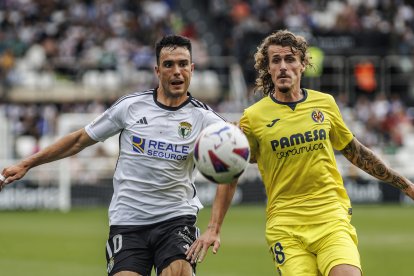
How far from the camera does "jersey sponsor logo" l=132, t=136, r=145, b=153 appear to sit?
27.6 ft

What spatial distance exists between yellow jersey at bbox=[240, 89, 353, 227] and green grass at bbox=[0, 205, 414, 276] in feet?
21.0

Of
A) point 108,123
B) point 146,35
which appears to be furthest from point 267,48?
point 146,35

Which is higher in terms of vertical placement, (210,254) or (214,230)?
(214,230)

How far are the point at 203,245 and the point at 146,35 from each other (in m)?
27.4

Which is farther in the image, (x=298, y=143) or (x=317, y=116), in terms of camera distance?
(x=317, y=116)

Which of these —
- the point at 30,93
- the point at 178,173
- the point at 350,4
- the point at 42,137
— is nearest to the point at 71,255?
the point at 178,173

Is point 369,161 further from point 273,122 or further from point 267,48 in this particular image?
point 267,48

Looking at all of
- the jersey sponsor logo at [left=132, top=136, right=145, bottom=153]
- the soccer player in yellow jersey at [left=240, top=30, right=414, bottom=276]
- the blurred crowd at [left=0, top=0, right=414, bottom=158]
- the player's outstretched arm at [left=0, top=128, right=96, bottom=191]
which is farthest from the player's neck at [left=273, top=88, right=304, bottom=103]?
the blurred crowd at [left=0, top=0, right=414, bottom=158]

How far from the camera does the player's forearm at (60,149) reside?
8523 mm

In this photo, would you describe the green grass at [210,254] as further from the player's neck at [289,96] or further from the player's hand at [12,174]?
the player's neck at [289,96]

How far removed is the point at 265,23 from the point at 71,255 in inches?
779

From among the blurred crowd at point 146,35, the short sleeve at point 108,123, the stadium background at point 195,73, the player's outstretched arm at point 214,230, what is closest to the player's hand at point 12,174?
the short sleeve at point 108,123

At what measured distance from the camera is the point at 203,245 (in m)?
8.00

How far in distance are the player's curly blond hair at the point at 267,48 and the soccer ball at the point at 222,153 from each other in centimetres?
96
